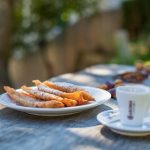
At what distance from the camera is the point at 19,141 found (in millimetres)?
1271

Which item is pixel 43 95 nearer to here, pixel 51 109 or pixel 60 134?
pixel 51 109

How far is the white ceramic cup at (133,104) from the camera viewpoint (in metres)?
1.26

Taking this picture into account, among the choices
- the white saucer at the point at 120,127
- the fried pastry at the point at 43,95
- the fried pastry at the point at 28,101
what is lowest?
the white saucer at the point at 120,127

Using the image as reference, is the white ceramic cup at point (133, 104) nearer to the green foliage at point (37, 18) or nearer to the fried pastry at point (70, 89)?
the fried pastry at point (70, 89)

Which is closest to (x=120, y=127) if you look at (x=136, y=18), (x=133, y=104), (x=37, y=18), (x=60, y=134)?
(x=133, y=104)

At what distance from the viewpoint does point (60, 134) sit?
133cm

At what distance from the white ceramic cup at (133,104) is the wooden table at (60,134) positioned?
0.05 meters

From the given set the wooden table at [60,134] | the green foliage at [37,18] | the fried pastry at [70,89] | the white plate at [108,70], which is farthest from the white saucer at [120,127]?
the green foliage at [37,18]

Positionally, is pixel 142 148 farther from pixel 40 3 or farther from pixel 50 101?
pixel 40 3

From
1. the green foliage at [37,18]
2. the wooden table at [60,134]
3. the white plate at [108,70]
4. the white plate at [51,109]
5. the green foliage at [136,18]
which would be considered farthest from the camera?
the green foliage at [136,18]

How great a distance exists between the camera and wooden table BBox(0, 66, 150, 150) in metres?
1.23

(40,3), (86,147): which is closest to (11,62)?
(40,3)

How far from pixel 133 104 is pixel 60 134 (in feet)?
0.74

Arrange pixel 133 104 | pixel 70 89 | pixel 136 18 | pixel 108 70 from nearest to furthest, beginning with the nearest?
pixel 133 104
pixel 70 89
pixel 108 70
pixel 136 18
